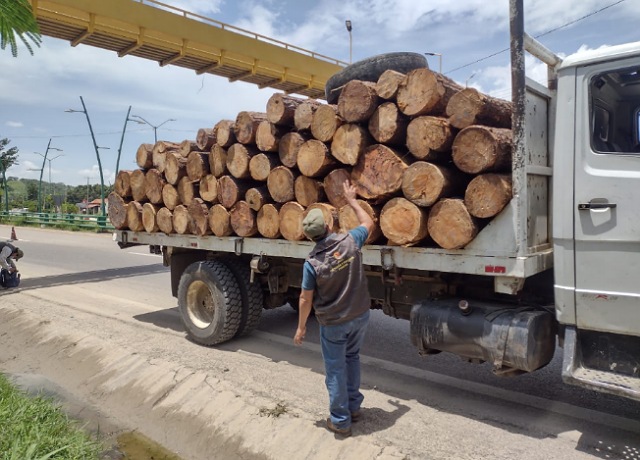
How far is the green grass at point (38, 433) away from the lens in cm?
321

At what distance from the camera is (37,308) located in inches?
303

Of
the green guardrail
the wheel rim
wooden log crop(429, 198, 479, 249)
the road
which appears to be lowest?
the road

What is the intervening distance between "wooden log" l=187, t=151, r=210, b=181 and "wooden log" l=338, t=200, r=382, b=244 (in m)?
2.08

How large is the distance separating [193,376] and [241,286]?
1.36 metres

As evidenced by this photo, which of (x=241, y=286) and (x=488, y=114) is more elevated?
(x=488, y=114)

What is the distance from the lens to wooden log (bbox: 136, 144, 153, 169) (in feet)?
21.3

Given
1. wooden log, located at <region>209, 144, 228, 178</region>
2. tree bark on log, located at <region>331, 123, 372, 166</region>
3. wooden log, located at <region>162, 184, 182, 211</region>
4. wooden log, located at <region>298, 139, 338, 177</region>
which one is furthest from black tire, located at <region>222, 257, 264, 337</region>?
tree bark on log, located at <region>331, 123, 372, 166</region>

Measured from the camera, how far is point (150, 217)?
6.43m

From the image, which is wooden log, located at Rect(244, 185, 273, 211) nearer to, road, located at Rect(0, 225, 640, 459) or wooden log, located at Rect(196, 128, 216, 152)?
wooden log, located at Rect(196, 128, 216, 152)

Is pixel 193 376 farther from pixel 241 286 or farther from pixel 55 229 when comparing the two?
pixel 55 229

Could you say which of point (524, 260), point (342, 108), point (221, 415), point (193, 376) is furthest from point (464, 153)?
point (193, 376)

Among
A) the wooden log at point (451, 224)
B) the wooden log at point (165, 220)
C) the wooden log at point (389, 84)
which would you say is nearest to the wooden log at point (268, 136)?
the wooden log at point (389, 84)

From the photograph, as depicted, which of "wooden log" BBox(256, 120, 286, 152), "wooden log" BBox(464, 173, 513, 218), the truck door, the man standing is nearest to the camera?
the truck door

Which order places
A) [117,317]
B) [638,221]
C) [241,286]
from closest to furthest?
[638,221], [241,286], [117,317]
